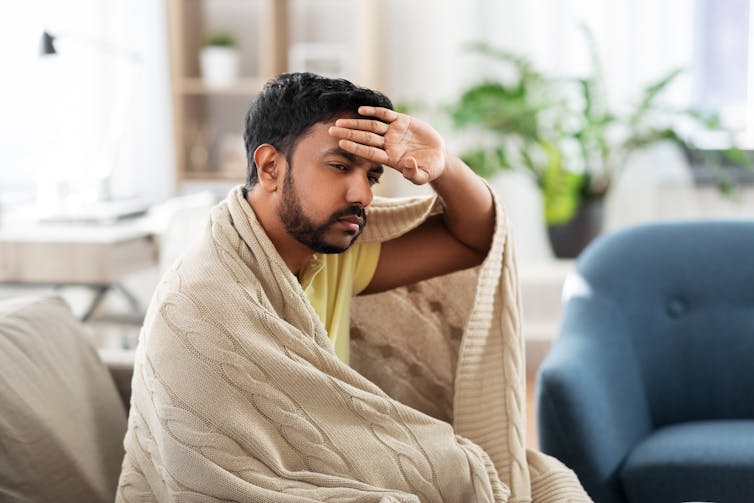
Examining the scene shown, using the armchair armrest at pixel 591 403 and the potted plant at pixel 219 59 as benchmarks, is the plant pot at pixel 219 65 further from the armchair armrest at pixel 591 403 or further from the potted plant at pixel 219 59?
the armchair armrest at pixel 591 403

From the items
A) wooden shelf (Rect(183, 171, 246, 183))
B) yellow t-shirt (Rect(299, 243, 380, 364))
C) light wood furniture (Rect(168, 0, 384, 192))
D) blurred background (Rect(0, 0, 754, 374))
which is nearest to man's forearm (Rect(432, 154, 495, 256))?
yellow t-shirt (Rect(299, 243, 380, 364))

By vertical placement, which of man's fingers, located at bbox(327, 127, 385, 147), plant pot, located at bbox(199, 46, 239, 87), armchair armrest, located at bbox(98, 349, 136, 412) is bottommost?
armchair armrest, located at bbox(98, 349, 136, 412)

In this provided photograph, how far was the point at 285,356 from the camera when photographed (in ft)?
4.77

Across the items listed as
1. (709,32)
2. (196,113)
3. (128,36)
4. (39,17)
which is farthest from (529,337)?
(39,17)

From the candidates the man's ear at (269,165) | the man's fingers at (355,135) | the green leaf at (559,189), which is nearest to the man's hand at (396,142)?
the man's fingers at (355,135)

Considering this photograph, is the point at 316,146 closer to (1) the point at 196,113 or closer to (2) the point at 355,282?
(2) the point at 355,282

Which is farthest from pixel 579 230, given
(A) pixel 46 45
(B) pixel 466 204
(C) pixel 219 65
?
(B) pixel 466 204

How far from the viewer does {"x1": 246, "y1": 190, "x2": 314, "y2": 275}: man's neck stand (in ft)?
5.06

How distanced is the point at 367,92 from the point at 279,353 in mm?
398

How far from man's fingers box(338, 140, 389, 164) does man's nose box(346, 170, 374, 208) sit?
39 mm

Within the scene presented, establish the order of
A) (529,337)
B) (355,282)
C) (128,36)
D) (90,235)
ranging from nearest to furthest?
(355,282)
(90,235)
(529,337)
(128,36)

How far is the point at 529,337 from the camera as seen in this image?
4281 millimetres

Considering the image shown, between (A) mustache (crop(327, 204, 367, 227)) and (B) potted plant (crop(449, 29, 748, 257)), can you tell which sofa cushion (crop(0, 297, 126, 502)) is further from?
(B) potted plant (crop(449, 29, 748, 257))

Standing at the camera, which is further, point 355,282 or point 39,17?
point 39,17
